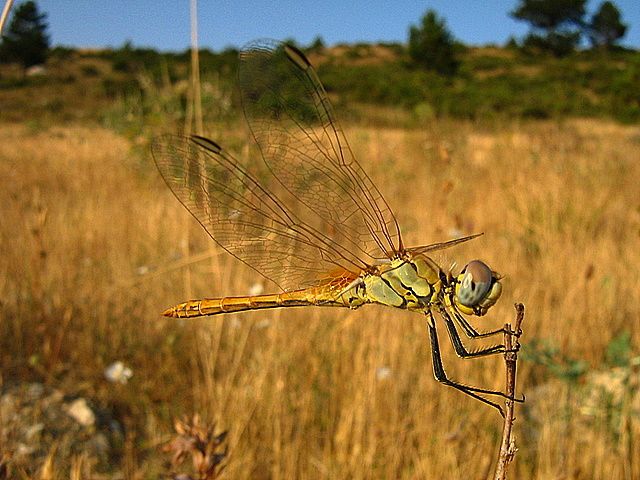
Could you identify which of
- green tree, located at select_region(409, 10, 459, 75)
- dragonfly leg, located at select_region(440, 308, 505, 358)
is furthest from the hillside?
dragonfly leg, located at select_region(440, 308, 505, 358)

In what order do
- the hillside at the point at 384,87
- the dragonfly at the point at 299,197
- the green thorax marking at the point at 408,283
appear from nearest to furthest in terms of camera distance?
1. the green thorax marking at the point at 408,283
2. the dragonfly at the point at 299,197
3. the hillside at the point at 384,87

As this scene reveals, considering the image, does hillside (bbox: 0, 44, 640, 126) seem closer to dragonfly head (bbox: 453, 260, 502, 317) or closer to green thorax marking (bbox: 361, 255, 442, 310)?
green thorax marking (bbox: 361, 255, 442, 310)

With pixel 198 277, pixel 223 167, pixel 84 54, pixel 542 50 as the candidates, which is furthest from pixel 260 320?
pixel 542 50

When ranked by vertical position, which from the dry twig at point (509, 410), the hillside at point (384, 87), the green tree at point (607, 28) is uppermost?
the green tree at point (607, 28)

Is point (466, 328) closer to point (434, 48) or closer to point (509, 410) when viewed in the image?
point (509, 410)

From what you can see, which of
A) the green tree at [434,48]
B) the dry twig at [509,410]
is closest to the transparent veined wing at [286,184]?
the dry twig at [509,410]

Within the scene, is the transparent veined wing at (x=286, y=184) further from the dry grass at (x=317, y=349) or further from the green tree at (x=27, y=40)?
the green tree at (x=27, y=40)
